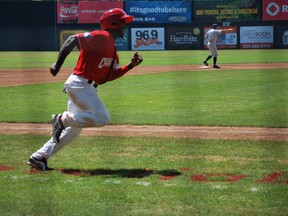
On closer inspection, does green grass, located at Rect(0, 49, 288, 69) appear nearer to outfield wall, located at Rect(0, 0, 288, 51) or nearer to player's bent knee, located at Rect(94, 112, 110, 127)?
outfield wall, located at Rect(0, 0, 288, 51)

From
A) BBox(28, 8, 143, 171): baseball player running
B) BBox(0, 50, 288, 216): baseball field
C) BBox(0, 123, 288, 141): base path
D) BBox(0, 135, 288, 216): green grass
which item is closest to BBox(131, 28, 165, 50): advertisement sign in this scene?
BBox(0, 50, 288, 216): baseball field

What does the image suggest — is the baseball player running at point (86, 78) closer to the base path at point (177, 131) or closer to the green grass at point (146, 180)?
the green grass at point (146, 180)

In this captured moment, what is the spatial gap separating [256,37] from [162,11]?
6364 mm

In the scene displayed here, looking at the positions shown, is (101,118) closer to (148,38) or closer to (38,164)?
(38,164)

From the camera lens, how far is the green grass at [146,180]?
4332mm

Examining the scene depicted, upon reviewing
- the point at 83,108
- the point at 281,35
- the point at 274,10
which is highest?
the point at 274,10

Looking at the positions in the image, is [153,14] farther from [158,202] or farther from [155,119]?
[158,202]

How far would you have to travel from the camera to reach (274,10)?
38.4 metres

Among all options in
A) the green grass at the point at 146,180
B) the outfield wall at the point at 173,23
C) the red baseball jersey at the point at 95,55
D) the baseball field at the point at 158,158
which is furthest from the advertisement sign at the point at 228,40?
the red baseball jersey at the point at 95,55

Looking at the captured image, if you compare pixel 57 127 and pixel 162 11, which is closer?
pixel 57 127

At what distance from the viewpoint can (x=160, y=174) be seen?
18.1 ft

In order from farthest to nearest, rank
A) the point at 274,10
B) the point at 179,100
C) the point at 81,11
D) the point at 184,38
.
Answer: the point at 81,11
the point at 184,38
the point at 274,10
the point at 179,100

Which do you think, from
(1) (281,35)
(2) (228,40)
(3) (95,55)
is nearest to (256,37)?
(1) (281,35)

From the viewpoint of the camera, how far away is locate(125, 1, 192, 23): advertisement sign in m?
38.8
